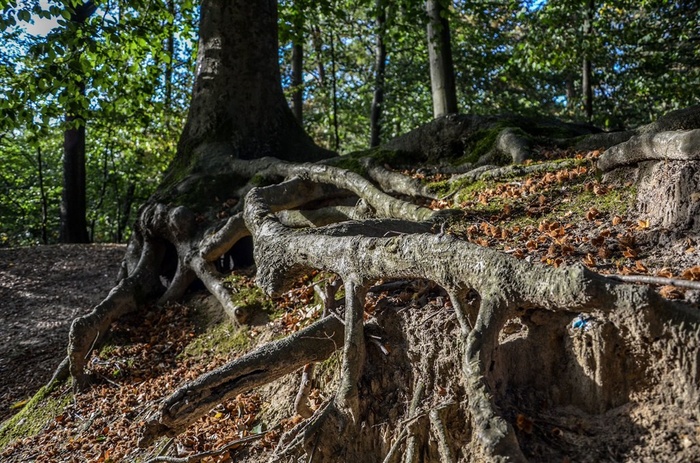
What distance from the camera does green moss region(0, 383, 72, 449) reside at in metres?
6.02

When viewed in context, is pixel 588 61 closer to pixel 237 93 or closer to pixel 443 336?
pixel 237 93

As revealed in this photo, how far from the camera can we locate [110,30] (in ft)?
23.3

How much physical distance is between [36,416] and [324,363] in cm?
386

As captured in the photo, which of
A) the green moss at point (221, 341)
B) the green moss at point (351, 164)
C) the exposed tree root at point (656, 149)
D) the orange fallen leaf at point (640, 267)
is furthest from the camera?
the green moss at point (351, 164)

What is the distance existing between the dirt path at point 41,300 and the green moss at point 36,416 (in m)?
0.85

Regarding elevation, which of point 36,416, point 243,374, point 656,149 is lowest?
point 36,416

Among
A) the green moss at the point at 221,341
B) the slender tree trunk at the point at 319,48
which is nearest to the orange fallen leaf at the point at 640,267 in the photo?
the green moss at the point at 221,341

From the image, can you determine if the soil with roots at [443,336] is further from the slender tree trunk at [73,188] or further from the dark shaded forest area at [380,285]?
the slender tree trunk at [73,188]

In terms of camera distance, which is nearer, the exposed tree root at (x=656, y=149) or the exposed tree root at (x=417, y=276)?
the exposed tree root at (x=417, y=276)

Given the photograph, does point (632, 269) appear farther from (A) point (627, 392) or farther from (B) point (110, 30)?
(B) point (110, 30)

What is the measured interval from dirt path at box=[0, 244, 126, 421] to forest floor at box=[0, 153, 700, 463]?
1.9 inches

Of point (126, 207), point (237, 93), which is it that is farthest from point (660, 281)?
point (126, 207)

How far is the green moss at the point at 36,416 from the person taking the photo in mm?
6020

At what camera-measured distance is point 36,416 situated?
20.4 ft
